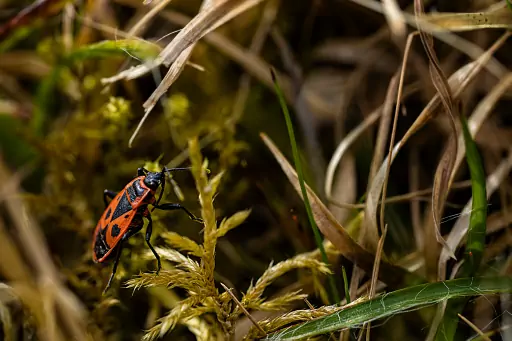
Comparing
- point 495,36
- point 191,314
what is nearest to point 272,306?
point 191,314

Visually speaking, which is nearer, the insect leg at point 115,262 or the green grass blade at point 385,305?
the green grass blade at point 385,305

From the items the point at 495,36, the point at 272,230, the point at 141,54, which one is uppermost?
the point at 141,54

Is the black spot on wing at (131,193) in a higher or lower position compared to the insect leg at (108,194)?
higher

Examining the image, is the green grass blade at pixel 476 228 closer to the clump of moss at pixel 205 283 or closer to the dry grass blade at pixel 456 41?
the clump of moss at pixel 205 283

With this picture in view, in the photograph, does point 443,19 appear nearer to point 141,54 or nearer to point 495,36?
point 495,36

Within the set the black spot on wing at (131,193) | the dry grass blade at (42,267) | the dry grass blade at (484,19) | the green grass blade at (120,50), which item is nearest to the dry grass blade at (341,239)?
the black spot on wing at (131,193)

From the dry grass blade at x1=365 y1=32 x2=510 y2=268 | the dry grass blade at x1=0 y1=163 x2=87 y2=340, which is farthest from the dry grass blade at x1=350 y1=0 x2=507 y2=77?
the dry grass blade at x1=0 y1=163 x2=87 y2=340
